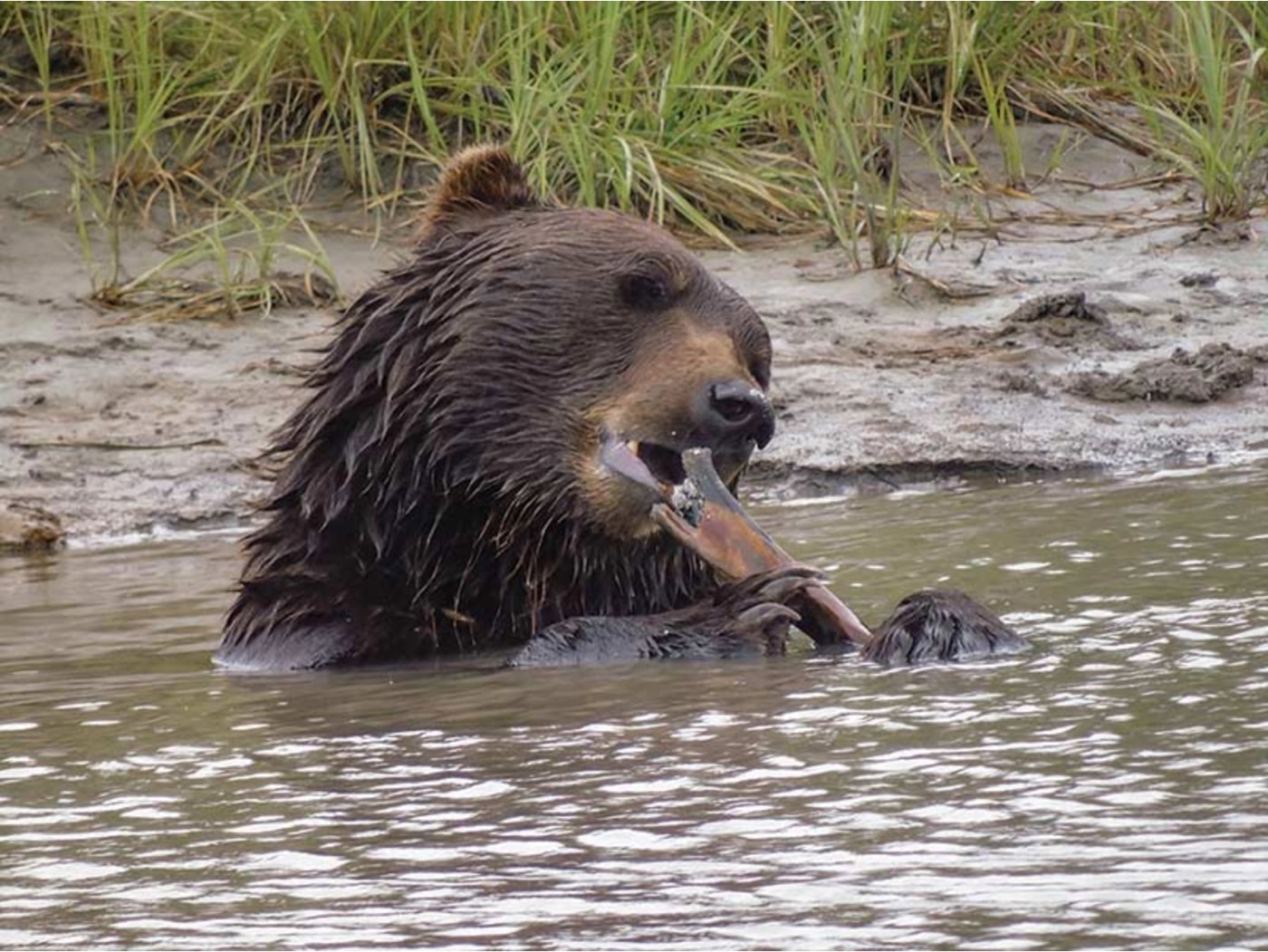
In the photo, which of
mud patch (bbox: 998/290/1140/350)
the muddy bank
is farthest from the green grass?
mud patch (bbox: 998/290/1140/350)

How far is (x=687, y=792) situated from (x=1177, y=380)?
16.8 ft

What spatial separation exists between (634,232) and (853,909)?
2864 mm

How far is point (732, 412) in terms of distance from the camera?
5.36m

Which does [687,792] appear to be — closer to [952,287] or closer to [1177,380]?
[1177,380]

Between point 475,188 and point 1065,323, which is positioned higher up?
point 475,188

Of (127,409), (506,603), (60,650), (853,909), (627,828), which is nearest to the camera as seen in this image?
(853,909)

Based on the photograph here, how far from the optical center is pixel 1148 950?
281 centimetres

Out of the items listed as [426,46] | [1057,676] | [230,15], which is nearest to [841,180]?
[426,46]

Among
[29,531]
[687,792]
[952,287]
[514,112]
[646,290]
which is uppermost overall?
[514,112]

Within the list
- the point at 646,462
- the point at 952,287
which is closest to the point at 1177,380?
the point at 952,287

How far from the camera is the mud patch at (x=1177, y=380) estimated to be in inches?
338

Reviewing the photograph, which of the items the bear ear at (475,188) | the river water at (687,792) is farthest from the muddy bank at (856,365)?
the river water at (687,792)

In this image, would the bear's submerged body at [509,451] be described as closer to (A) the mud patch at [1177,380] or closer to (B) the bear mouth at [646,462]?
(B) the bear mouth at [646,462]

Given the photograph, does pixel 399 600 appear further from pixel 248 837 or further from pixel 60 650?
pixel 248 837
